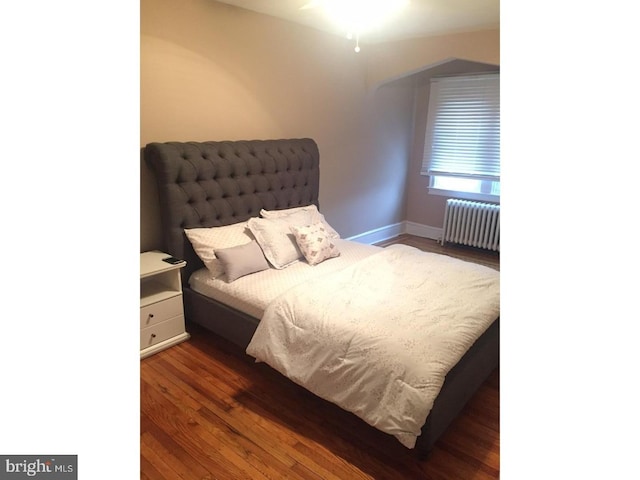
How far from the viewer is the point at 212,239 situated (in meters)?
2.66

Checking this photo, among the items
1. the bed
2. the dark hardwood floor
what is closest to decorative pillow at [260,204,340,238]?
the bed

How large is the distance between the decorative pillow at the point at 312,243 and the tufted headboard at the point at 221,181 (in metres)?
0.49

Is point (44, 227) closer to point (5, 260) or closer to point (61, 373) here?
point (5, 260)

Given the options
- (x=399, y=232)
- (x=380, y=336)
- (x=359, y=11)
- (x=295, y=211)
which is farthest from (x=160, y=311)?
(x=399, y=232)

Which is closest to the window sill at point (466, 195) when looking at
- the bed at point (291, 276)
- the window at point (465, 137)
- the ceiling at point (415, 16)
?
the window at point (465, 137)

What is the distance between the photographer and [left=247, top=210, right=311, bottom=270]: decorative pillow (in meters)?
2.72

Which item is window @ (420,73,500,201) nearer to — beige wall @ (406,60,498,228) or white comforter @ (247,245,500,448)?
beige wall @ (406,60,498,228)

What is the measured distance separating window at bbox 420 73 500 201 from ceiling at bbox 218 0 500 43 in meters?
1.21

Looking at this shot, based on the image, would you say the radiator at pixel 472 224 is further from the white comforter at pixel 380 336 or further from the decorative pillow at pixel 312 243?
the decorative pillow at pixel 312 243

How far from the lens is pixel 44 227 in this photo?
1.79 feet

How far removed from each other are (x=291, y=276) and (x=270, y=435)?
978 mm

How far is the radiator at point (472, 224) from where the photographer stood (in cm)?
453
